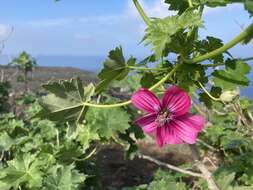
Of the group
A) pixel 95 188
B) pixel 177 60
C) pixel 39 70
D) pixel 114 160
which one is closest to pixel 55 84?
pixel 177 60

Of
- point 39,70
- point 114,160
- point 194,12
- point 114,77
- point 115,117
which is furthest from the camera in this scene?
point 39,70

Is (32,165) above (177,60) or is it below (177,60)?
below

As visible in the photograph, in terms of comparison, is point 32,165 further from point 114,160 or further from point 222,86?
point 114,160

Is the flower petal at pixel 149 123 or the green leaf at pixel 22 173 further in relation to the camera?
the green leaf at pixel 22 173

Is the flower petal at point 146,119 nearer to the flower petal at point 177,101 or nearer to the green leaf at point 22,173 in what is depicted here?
the flower petal at point 177,101

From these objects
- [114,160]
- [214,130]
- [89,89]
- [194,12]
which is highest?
[194,12]

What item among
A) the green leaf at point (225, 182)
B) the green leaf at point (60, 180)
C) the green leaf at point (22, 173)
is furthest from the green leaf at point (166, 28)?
the green leaf at point (22, 173)

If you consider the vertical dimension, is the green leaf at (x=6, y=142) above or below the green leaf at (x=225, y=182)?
below
